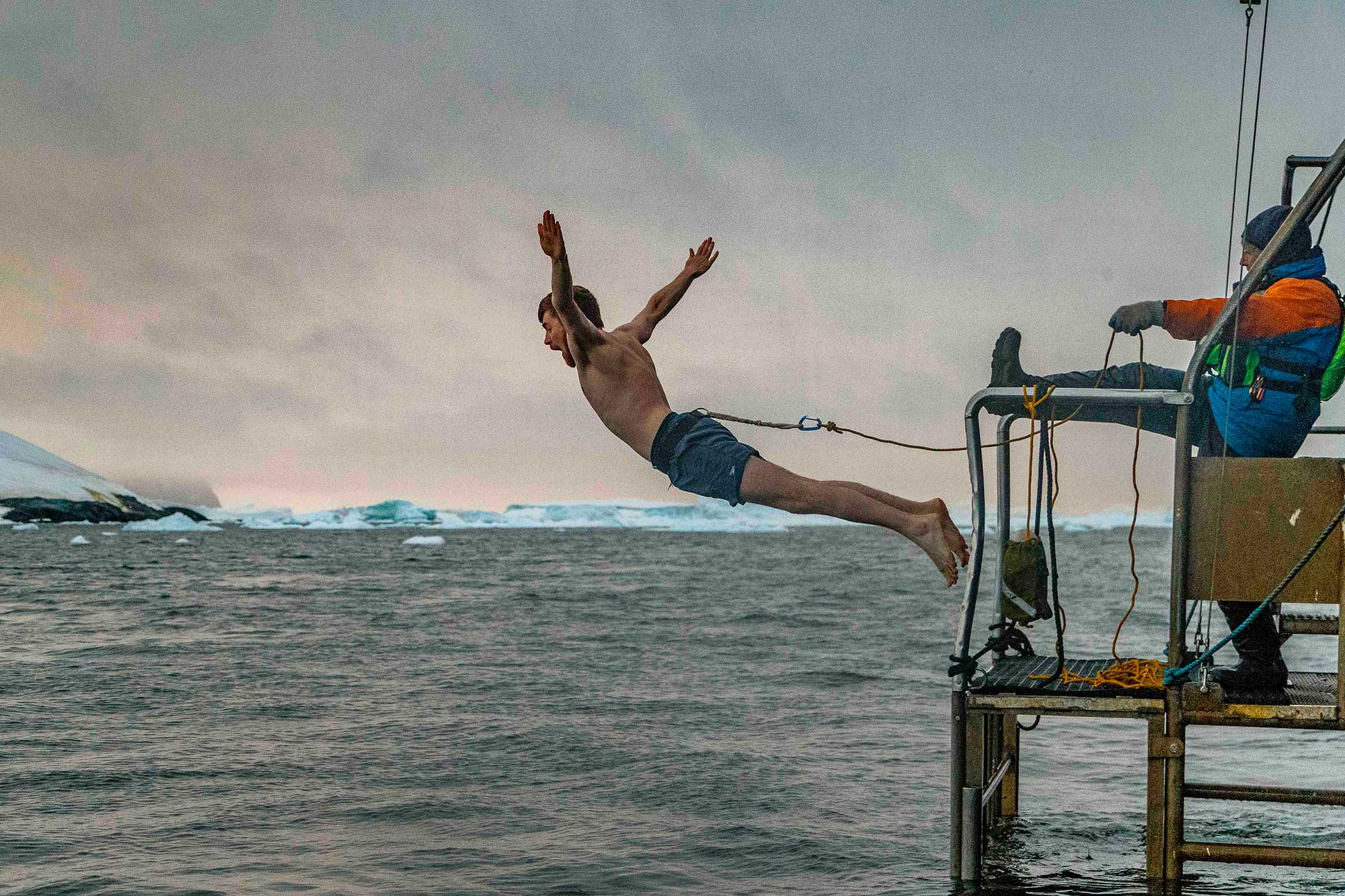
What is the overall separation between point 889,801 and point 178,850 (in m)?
5.91

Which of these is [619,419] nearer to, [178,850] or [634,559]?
[178,850]

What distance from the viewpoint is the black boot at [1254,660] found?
615 centimetres

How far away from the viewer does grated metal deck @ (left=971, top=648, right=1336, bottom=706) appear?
5875 mm

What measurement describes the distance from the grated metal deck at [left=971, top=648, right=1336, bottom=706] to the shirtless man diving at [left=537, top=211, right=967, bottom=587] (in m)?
0.88

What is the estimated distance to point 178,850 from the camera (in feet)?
30.1

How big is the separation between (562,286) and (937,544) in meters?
2.20

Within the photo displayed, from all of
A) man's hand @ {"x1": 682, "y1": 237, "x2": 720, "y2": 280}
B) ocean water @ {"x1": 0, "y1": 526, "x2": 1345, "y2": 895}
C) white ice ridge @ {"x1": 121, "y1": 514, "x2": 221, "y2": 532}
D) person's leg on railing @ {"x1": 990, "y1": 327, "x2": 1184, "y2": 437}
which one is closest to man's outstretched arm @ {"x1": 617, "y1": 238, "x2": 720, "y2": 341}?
man's hand @ {"x1": 682, "y1": 237, "x2": 720, "y2": 280}

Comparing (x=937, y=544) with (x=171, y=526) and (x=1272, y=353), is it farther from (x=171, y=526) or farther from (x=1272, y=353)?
(x=171, y=526)

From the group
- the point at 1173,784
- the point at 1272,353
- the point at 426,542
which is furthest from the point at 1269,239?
the point at 426,542

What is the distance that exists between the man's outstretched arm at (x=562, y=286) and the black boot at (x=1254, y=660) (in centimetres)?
354

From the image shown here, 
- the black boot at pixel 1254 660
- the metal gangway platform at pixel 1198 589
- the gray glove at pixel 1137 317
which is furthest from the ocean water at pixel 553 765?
the gray glove at pixel 1137 317

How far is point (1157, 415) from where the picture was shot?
20.5 ft

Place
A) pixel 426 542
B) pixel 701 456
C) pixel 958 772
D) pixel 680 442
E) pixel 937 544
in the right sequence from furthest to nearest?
pixel 426 542
pixel 958 772
pixel 680 442
pixel 701 456
pixel 937 544

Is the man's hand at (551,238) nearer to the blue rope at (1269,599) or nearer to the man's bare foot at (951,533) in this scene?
the man's bare foot at (951,533)
